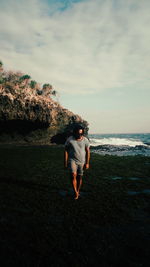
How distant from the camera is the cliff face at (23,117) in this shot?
35438 millimetres

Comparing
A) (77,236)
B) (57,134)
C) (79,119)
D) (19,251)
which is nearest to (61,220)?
(77,236)

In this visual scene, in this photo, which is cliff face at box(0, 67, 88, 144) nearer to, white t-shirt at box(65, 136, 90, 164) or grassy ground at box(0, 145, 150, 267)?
grassy ground at box(0, 145, 150, 267)

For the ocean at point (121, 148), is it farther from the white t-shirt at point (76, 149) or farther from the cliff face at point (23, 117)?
the white t-shirt at point (76, 149)

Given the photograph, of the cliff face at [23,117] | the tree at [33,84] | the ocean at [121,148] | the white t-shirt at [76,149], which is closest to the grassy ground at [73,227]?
the white t-shirt at [76,149]

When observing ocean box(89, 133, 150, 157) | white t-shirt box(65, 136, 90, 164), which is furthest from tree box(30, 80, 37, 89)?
white t-shirt box(65, 136, 90, 164)

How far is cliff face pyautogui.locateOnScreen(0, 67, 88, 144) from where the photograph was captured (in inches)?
1395

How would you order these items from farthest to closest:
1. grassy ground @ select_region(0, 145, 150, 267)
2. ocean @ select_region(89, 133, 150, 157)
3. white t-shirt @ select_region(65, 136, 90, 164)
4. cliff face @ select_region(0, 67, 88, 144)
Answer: cliff face @ select_region(0, 67, 88, 144) < ocean @ select_region(89, 133, 150, 157) < white t-shirt @ select_region(65, 136, 90, 164) < grassy ground @ select_region(0, 145, 150, 267)

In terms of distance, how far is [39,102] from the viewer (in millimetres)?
40156

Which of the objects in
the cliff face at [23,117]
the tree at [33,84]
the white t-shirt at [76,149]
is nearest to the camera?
the white t-shirt at [76,149]

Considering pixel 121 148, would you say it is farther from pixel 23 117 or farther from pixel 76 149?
pixel 76 149

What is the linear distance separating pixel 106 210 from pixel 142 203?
1532 millimetres

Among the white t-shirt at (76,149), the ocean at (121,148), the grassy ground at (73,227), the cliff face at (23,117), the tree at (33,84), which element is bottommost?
the ocean at (121,148)

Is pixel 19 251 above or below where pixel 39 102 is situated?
below

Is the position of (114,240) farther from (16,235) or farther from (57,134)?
(57,134)
